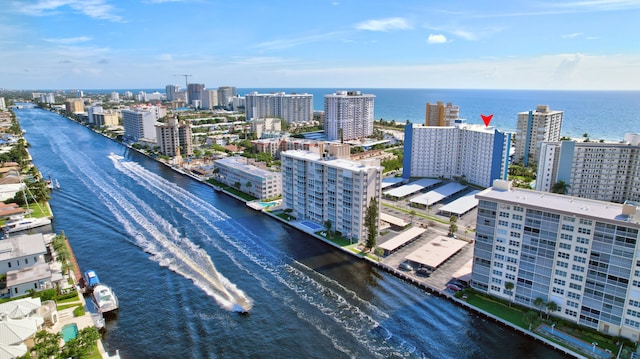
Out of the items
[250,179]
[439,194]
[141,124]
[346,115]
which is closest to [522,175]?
[439,194]

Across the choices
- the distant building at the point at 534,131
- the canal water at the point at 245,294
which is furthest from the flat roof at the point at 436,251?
the distant building at the point at 534,131

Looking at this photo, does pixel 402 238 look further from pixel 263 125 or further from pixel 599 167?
pixel 263 125

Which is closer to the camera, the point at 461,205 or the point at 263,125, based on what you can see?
the point at 461,205

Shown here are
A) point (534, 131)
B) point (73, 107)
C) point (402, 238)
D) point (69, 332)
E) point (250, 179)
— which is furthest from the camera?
point (73, 107)

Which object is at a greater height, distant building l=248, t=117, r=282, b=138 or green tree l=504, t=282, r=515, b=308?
distant building l=248, t=117, r=282, b=138

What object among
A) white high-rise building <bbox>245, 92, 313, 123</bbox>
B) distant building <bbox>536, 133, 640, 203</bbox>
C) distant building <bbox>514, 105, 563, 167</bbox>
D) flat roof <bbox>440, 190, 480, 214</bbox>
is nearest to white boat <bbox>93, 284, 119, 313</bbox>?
flat roof <bbox>440, 190, 480, 214</bbox>

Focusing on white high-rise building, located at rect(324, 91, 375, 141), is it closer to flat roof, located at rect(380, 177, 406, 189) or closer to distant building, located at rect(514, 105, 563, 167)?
flat roof, located at rect(380, 177, 406, 189)
